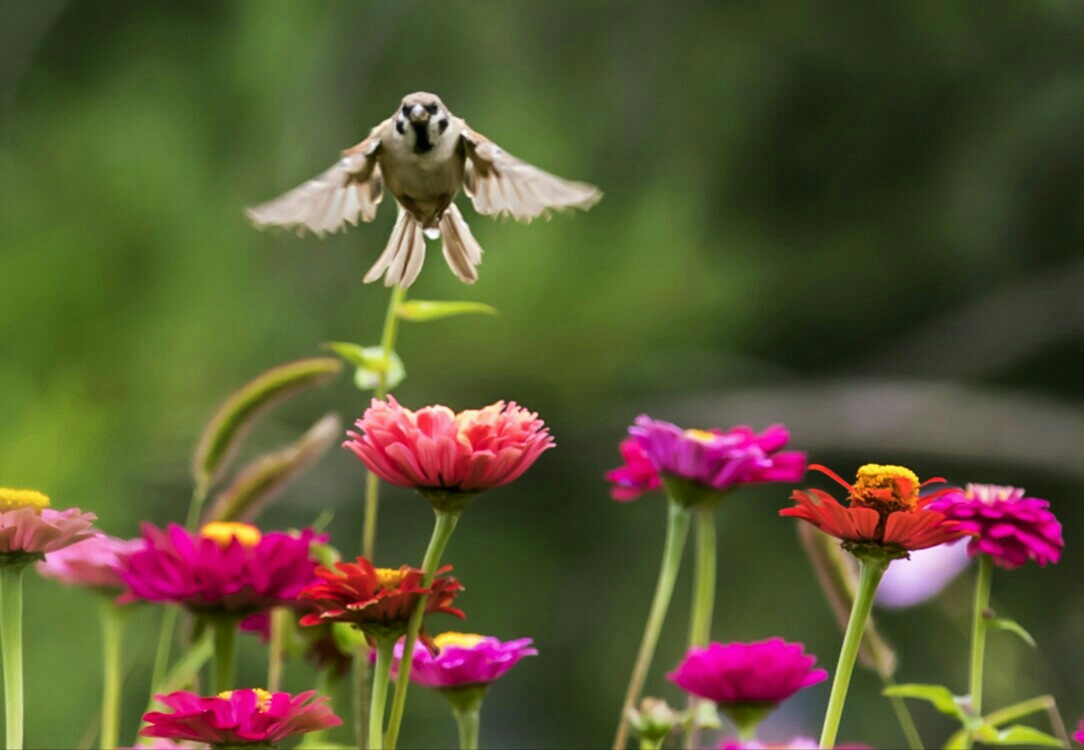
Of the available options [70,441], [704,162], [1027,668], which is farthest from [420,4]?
[1027,668]

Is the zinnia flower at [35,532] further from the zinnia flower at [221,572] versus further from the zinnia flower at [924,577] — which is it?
the zinnia flower at [924,577]

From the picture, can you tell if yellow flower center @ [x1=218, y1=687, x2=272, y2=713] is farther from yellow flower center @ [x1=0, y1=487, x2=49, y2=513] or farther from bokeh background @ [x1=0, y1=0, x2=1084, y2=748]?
bokeh background @ [x1=0, y1=0, x2=1084, y2=748]

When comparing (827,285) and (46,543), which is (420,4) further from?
(46,543)

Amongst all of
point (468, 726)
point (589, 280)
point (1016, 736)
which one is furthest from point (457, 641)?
point (589, 280)

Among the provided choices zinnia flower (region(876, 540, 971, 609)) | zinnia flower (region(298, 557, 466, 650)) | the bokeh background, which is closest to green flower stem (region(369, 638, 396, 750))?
zinnia flower (region(298, 557, 466, 650))

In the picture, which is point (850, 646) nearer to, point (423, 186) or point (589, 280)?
point (423, 186)

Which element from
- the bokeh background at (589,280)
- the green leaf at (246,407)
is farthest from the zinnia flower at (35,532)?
the bokeh background at (589,280)
